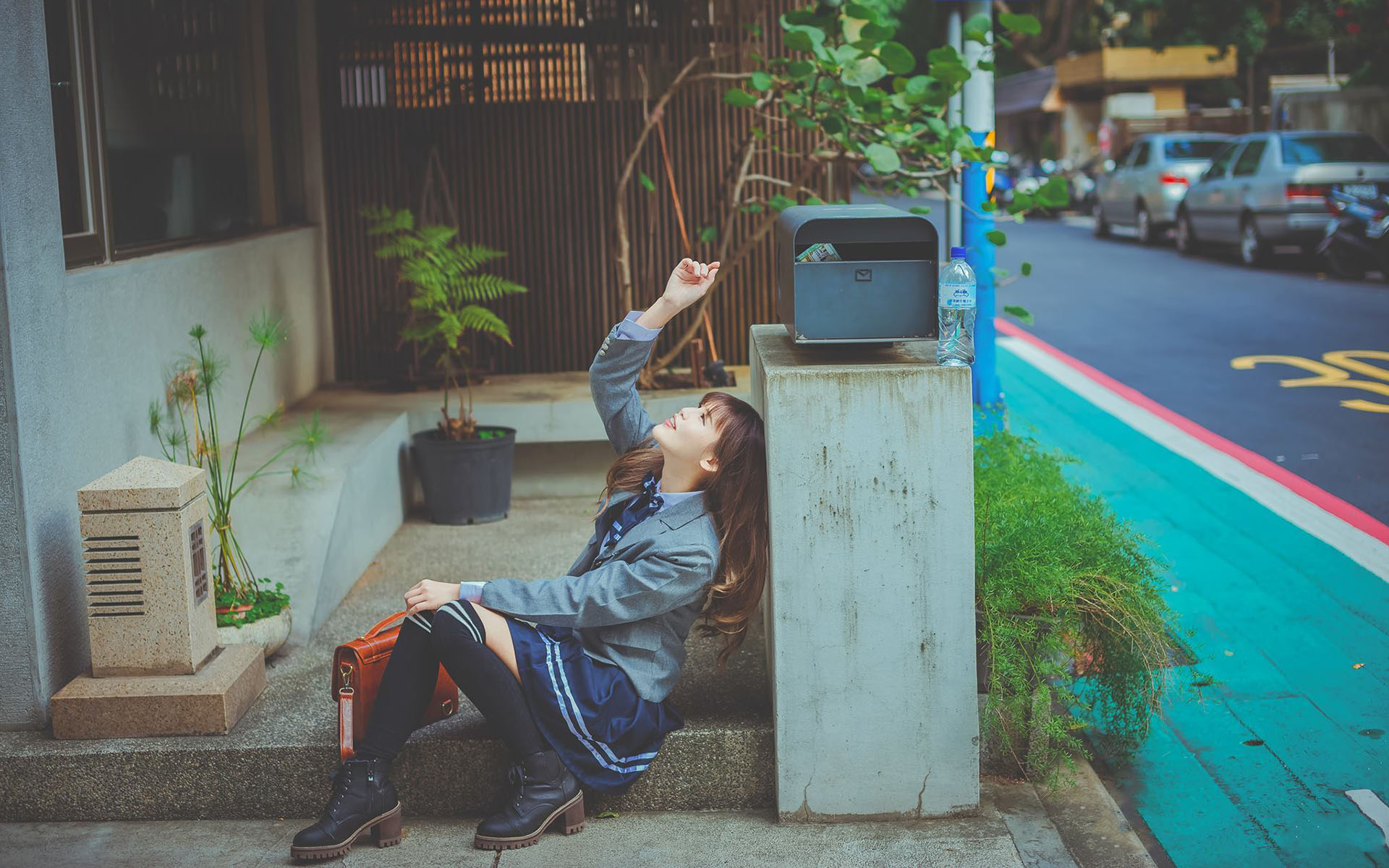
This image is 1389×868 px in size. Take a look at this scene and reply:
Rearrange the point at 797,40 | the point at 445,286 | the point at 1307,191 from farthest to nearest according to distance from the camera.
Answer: the point at 1307,191
the point at 445,286
the point at 797,40

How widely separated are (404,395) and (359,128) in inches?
62.1

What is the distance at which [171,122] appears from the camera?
18.9ft

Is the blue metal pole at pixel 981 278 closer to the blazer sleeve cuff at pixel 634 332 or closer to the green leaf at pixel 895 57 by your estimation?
the green leaf at pixel 895 57

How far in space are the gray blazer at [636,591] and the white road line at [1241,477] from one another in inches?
138

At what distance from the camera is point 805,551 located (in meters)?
3.57

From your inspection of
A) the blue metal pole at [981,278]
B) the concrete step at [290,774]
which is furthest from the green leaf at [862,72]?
the concrete step at [290,774]

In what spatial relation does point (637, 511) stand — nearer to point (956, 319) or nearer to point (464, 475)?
point (956, 319)

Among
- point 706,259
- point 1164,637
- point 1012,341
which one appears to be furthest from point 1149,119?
point 1164,637

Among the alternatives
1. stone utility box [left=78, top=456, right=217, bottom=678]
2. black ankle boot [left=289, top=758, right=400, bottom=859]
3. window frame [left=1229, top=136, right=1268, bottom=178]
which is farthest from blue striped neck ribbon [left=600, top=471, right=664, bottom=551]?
window frame [left=1229, top=136, right=1268, bottom=178]

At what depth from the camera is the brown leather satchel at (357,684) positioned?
3619mm

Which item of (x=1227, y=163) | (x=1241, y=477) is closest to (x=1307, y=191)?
(x=1227, y=163)

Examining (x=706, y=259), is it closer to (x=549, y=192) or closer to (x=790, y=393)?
(x=549, y=192)

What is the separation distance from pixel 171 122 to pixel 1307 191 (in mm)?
14196

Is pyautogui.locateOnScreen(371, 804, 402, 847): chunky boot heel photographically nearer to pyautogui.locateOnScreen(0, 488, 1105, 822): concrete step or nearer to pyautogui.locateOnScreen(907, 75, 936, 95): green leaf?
pyautogui.locateOnScreen(0, 488, 1105, 822): concrete step
